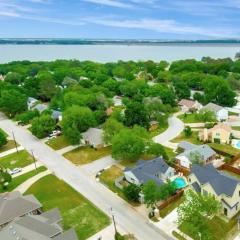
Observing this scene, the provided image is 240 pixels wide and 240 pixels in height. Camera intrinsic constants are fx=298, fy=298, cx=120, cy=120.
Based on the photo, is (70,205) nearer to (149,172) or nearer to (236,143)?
(149,172)

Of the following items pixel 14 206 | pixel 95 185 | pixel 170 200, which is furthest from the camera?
pixel 95 185

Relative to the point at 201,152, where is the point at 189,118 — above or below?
below

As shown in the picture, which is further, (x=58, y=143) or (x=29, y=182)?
(x=58, y=143)

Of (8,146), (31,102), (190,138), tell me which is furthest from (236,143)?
(31,102)

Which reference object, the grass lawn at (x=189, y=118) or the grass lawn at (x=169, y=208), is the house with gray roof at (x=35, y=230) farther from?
the grass lawn at (x=189, y=118)

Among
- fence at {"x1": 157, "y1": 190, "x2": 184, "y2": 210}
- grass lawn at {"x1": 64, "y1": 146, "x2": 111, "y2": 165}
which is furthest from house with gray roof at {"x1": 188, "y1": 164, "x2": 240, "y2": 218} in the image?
grass lawn at {"x1": 64, "y1": 146, "x2": 111, "y2": 165}

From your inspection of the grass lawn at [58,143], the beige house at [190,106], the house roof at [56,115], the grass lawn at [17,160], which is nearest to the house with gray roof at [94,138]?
the grass lawn at [58,143]

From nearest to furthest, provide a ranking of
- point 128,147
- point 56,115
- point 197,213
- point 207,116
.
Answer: point 197,213, point 128,147, point 207,116, point 56,115
